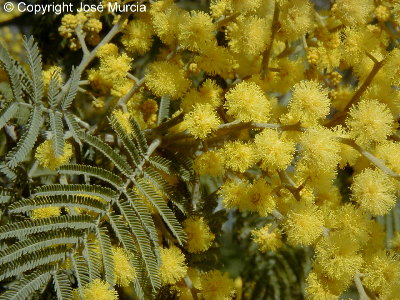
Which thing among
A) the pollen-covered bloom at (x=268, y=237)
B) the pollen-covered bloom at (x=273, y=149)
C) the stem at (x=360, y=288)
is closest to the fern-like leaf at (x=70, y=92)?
the pollen-covered bloom at (x=273, y=149)

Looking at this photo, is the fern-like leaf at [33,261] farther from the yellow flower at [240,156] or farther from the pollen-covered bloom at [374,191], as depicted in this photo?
the pollen-covered bloom at [374,191]

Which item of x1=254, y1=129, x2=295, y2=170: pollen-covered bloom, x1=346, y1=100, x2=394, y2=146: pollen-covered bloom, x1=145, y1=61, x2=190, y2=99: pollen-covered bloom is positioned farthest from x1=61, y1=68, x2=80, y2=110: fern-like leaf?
x1=346, y1=100, x2=394, y2=146: pollen-covered bloom

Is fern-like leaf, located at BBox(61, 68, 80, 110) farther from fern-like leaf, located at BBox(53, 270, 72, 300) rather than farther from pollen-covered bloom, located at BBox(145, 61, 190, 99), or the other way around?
fern-like leaf, located at BBox(53, 270, 72, 300)

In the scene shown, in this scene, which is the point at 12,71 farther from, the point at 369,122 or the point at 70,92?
the point at 369,122

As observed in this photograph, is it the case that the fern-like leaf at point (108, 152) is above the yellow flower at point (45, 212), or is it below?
above

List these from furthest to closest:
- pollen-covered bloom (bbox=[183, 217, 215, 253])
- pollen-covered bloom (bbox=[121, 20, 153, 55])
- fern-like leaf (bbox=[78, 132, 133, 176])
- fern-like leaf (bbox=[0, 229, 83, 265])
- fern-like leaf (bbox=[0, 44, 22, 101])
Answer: pollen-covered bloom (bbox=[121, 20, 153, 55])
pollen-covered bloom (bbox=[183, 217, 215, 253])
fern-like leaf (bbox=[78, 132, 133, 176])
fern-like leaf (bbox=[0, 44, 22, 101])
fern-like leaf (bbox=[0, 229, 83, 265])

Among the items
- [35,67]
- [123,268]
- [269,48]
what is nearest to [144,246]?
[123,268]

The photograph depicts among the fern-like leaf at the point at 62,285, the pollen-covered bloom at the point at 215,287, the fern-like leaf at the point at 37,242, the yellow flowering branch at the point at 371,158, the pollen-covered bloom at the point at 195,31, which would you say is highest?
the pollen-covered bloom at the point at 195,31
